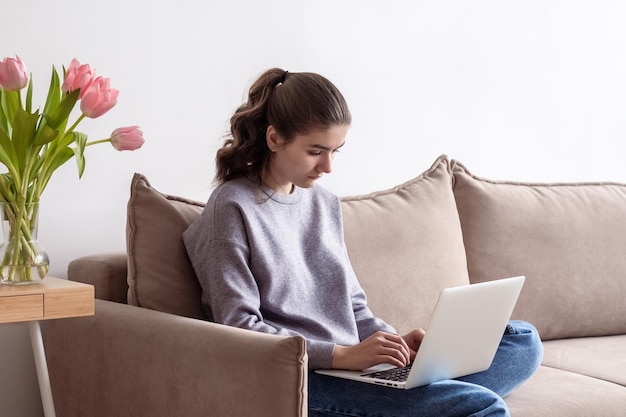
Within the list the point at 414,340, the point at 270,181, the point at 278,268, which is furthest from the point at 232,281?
the point at 414,340

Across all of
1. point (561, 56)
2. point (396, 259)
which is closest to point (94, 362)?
point (396, 259)

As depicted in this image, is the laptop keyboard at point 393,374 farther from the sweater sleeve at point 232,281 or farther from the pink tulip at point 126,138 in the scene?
the pink tulip at point 126,138

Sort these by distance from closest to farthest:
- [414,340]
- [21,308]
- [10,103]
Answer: [21,308]
[10,103]
[414,340]

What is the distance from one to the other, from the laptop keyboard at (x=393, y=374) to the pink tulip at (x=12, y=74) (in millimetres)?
808

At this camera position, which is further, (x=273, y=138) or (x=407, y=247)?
(x=407, y=247)

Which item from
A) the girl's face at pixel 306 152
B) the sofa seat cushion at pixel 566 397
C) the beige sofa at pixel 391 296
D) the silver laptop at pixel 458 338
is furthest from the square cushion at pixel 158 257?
the sofa seat cushion at pixel 566 397

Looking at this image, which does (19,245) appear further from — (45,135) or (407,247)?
(407,247)

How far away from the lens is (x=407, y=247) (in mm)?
2320

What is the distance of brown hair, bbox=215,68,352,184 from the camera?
190 cm

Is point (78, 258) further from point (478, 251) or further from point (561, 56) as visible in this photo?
point (561, 56)

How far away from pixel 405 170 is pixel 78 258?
1.08 m

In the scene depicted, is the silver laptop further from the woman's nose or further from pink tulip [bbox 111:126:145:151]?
pink tulip [bbox 111:126:145:151]

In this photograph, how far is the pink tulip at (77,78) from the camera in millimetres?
1739

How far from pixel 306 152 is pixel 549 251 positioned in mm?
927
